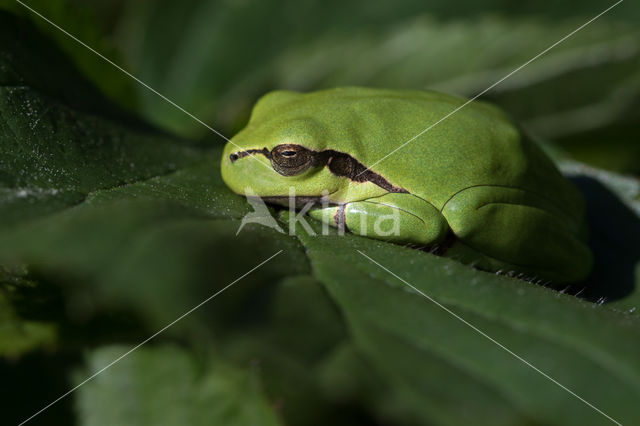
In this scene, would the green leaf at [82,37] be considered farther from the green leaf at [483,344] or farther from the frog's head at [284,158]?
the green leaf at [483,344]

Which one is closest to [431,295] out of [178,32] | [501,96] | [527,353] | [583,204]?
[527,353]

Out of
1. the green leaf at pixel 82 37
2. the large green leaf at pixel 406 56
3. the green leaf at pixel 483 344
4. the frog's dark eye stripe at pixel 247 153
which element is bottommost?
the green leaf at pixel 483 344

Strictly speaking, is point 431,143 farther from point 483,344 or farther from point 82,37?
point 82,37

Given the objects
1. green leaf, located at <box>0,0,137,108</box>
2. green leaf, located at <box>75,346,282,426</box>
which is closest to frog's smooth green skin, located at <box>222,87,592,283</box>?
green leaf, located at <box>75,346,282,426</box>

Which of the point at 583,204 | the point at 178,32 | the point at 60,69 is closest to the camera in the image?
the point at 60,69

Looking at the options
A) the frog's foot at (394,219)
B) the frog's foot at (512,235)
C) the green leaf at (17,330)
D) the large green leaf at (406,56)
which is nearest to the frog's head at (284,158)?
the frog's foot at (394,219)

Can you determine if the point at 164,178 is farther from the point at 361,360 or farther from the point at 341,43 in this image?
the point at 341,43

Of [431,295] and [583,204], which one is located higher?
[583,204]
